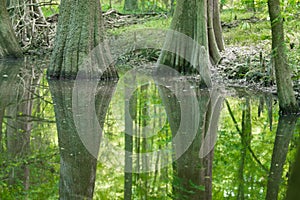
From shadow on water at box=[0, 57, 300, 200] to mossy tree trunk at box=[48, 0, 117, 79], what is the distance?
1699 mm

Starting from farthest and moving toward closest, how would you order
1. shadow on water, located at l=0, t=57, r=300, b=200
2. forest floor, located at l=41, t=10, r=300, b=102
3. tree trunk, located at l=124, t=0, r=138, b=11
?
tree trunk, located at l=124, t=0, r=138, b=11 → forest floor, located at l=41, t=10, r=300, b=102 → shadow on water, located at l=0, t=57, r=300, b=200

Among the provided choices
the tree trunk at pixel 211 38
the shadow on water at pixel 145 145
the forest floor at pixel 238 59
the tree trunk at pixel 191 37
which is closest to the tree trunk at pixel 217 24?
the forest floor at pixel 238 59

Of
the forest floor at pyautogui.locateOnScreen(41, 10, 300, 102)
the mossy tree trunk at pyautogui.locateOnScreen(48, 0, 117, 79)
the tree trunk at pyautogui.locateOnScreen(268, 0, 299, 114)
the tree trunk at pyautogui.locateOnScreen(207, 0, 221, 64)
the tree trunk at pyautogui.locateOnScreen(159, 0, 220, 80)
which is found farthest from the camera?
the tree trunk at pyautogui.locateOnScreen(207, 0, 221, 64)

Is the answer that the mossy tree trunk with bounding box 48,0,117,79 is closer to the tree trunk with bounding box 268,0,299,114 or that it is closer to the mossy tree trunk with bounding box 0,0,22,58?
the mossy tree trunk with bounding box 0,0,22,58

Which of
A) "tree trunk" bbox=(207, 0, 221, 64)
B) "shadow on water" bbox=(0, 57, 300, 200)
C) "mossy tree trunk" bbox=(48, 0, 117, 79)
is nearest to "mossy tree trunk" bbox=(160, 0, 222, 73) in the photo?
"tree trunk" bbox=(207, 0, 221, 64)

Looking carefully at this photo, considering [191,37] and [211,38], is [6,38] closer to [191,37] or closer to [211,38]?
[191,37]

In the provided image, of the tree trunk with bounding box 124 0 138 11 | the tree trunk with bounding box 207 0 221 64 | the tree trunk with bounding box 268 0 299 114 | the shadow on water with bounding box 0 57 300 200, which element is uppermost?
the tree trunk with bounding box 124 0 138 11

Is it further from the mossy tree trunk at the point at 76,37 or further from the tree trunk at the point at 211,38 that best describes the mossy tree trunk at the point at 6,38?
the tree trunk at the point at 211,38

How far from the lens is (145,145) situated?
25.9ft

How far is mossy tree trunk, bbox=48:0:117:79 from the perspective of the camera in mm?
13562

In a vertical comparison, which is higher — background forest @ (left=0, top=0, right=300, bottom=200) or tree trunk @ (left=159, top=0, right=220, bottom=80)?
tree trunk @ (left=159, top=0, right=220, bottom=80)

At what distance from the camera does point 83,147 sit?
7188mm

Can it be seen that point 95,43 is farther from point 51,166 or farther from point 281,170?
point 281,170

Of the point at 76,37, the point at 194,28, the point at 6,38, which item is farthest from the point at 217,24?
the point at 6,38
